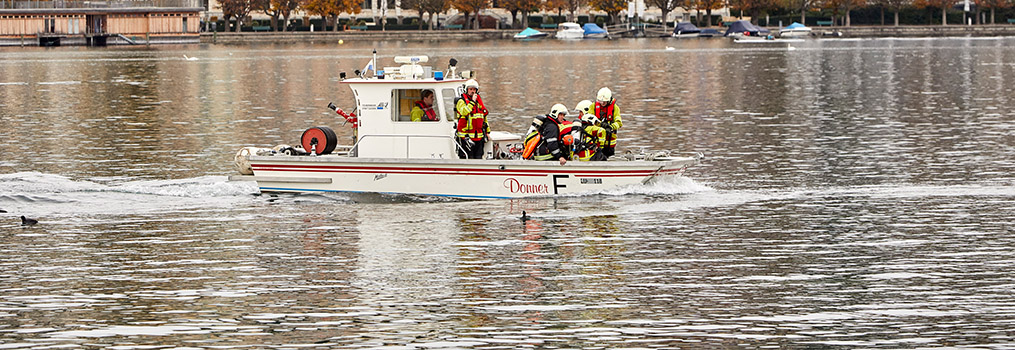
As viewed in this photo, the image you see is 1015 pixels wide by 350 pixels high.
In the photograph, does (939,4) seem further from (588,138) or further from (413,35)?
(588,138)

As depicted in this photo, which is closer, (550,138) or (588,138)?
(550,138)

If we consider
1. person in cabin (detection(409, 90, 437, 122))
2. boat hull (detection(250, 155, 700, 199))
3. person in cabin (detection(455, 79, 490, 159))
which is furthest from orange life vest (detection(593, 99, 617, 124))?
person in cabin (detection(409, 90, 437, 122))

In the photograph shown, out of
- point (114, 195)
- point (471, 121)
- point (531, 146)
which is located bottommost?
point (114, 195)

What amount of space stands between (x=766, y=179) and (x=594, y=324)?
16432mm

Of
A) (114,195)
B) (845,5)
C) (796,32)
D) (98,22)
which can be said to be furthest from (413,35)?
(114,195)

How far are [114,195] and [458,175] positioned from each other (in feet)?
23.8

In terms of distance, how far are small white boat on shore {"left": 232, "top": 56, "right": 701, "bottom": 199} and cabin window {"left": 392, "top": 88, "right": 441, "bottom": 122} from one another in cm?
2

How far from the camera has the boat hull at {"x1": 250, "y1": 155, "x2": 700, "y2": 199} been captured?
1176 inches

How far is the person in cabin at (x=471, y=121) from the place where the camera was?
29984mm

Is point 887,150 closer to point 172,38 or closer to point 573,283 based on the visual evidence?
point 573,283

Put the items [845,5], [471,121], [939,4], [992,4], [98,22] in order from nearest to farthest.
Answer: [471,121]
[98,22]
[992,4]
[939,4]
[845,5]

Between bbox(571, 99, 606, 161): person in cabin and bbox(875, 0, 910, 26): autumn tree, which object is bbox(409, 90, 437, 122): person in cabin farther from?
bbox(875, 0, 910, 26): autumn tree

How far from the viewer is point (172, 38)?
609 feet

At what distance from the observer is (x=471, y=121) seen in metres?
30.1
